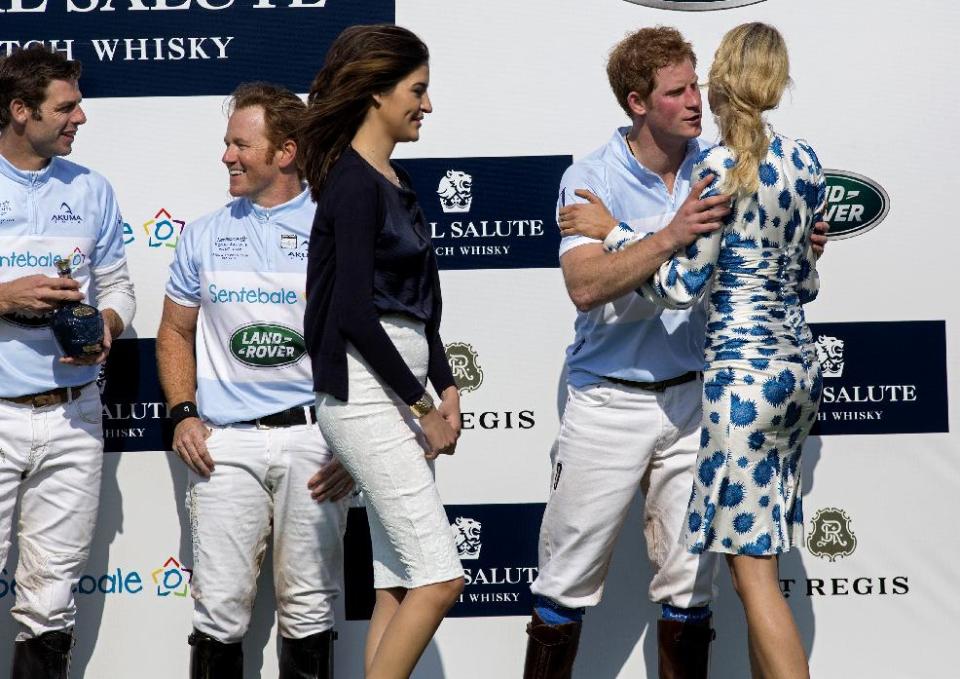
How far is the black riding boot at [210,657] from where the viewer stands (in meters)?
3.63

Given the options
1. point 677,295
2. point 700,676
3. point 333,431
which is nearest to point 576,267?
point 677,295

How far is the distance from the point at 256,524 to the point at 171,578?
0.52 meters

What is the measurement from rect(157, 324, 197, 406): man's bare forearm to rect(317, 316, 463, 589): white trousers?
1.08m

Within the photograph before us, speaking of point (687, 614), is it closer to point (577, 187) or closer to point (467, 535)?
point (467, 535)

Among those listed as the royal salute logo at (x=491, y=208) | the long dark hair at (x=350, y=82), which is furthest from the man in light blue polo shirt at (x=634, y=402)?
the long dark hair at (x=350, y=82)

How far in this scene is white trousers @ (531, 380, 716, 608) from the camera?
3.41 metres

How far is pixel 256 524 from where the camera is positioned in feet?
12.0

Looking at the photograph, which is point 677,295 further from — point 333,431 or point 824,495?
point 824,495

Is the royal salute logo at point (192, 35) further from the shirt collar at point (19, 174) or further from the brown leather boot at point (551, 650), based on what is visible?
the brown leather boot at point (551, 650)

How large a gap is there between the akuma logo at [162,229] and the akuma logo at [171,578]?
3.12ft

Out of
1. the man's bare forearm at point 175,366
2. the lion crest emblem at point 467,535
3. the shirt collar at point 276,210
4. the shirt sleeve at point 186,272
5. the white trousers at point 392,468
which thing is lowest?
the lion crest emblem at point 467,535

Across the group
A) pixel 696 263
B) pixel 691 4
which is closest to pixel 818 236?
pixel 696 263

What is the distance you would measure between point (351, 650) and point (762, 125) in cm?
204

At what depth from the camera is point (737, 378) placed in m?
2.97
